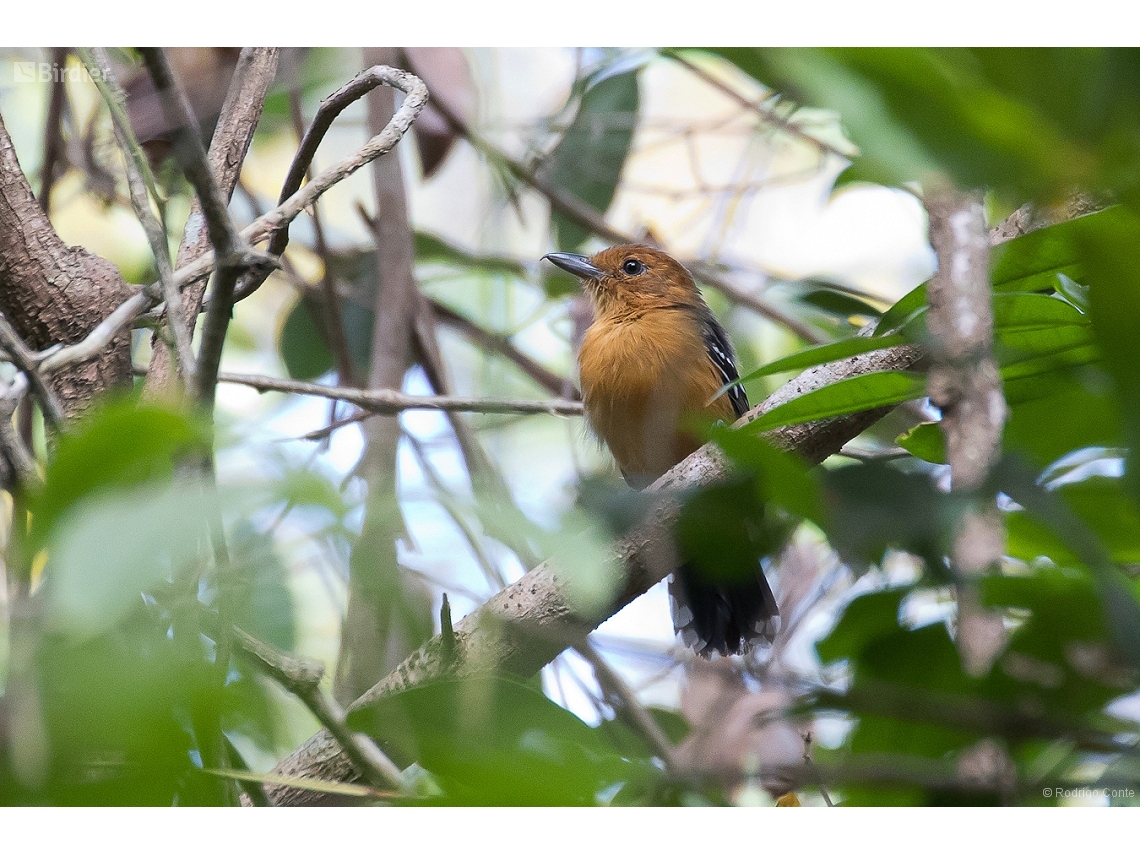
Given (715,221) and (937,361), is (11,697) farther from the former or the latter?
(715,221)

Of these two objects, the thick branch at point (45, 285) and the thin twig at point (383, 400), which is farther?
the thin twig at point (383, 400)

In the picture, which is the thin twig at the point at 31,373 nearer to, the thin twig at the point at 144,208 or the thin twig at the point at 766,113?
the thin twig at the point at 144,208

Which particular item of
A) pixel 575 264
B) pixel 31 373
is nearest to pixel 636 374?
pixel 575 264

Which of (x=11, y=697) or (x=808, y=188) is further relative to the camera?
(x=808, y=188)

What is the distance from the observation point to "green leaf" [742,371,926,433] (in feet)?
2.79

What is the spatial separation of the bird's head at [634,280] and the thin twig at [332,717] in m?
2.96

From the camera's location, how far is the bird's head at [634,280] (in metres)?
3.90

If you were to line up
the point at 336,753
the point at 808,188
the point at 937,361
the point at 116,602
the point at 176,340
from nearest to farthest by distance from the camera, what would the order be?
1. the point at 116,602
2. the point at 937,361
3. the point at 176,340
4. the point at 336,753
5. the point at 808,188

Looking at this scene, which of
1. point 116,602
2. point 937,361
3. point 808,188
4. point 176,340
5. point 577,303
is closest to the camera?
point 116,602

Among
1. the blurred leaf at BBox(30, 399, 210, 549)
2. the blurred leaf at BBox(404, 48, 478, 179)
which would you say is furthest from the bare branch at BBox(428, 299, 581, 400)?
the blurred leaf at BBox(30, 399, 210, 549)

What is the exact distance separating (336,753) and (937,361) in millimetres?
1078

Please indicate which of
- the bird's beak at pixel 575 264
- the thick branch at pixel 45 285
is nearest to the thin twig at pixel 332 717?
the thick branch at pixel 45 285

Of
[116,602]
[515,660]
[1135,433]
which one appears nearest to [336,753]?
[515,660]
